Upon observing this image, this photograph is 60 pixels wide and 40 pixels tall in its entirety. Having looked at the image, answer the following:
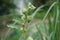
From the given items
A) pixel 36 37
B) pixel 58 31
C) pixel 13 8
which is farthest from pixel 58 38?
pixel 13 8

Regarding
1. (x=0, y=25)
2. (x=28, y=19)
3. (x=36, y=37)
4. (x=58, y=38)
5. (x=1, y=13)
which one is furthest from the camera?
(x=1, y=13)

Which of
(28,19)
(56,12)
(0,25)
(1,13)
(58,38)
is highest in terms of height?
(1,13)

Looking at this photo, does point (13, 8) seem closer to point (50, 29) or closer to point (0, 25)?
point (0, 25)

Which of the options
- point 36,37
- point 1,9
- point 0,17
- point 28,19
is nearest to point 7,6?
point 1,9

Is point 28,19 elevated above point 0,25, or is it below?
below

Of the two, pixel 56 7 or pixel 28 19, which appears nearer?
pixel 28 19

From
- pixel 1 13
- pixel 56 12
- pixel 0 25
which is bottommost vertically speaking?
pixel 56 12

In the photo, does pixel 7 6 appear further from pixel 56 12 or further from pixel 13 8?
pixel 56 12

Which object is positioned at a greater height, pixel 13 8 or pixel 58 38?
pixel 13 8

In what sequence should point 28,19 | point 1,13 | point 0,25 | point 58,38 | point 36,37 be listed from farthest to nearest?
point 1,13 < point 0,25 < point 36,37 < point 58,38 < point 28,19
